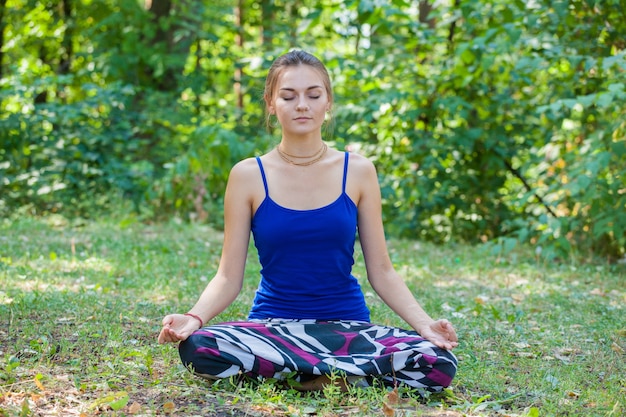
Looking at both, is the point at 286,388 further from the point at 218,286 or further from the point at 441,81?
the point at 441,81

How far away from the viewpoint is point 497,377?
10.2 ft

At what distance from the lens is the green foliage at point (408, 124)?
22.0 ft

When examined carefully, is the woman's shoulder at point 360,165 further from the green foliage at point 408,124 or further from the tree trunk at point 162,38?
the tree trunk at point 162,38

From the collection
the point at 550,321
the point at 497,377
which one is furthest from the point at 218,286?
the point at 550,321

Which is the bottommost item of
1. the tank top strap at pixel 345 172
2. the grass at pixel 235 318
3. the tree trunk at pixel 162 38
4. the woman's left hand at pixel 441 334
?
the grass at pixel 235 318

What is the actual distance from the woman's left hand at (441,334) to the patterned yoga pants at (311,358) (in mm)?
24

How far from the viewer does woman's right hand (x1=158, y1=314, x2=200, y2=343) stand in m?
2.80

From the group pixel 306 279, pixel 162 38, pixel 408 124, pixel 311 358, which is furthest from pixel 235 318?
pixel 162 38

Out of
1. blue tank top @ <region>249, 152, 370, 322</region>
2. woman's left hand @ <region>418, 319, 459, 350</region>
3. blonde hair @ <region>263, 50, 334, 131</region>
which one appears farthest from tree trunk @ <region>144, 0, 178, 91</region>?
woman's left hand @ <region>418, 319, 459, 350</region>

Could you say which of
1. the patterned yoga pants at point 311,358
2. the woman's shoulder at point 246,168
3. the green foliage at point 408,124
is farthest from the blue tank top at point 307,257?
the green foliage at point 408,124

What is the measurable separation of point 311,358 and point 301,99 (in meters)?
1.07

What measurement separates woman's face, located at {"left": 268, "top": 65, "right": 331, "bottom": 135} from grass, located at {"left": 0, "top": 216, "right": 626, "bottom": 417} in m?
1.09

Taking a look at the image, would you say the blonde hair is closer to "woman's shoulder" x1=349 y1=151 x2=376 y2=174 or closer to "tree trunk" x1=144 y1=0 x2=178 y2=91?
"woman's shoulder" x1=349 y1=151 x2=376 y2=174

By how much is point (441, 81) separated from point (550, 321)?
412cm
